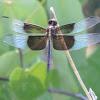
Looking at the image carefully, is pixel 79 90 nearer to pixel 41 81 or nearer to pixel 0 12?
pixel 41 81

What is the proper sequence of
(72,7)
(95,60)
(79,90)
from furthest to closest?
(95,60), (79,90), (72,7)

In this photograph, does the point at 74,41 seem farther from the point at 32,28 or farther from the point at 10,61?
the point at 10,61

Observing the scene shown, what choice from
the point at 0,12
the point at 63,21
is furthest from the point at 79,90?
the point at 0,12

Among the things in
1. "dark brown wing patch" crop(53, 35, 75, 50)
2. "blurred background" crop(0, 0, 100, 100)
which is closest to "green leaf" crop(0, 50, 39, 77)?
"blurred background" crop(0, 0, 100, 100)

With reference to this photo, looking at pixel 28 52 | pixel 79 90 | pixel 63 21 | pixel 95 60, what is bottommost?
pixel 79 90

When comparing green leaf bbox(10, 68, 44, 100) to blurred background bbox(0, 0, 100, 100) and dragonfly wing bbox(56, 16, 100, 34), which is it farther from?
dragonfly wing bbox(56, 16, 100, 34)

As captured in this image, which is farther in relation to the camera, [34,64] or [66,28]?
[34,64]

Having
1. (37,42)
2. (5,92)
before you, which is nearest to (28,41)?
(37,42)
